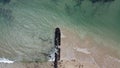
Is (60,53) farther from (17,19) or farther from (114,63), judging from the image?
(17,19)

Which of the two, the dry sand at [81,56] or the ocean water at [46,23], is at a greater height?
the ocean water at [46,23]

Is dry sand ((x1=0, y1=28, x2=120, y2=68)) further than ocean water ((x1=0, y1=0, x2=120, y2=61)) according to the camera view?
No

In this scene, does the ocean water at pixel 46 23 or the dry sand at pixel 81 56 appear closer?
the dry sand at pixel 81 56

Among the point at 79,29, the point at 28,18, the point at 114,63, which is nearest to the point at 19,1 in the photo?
the point at 28,18

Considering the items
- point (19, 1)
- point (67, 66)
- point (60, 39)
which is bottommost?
point (67, 66)
